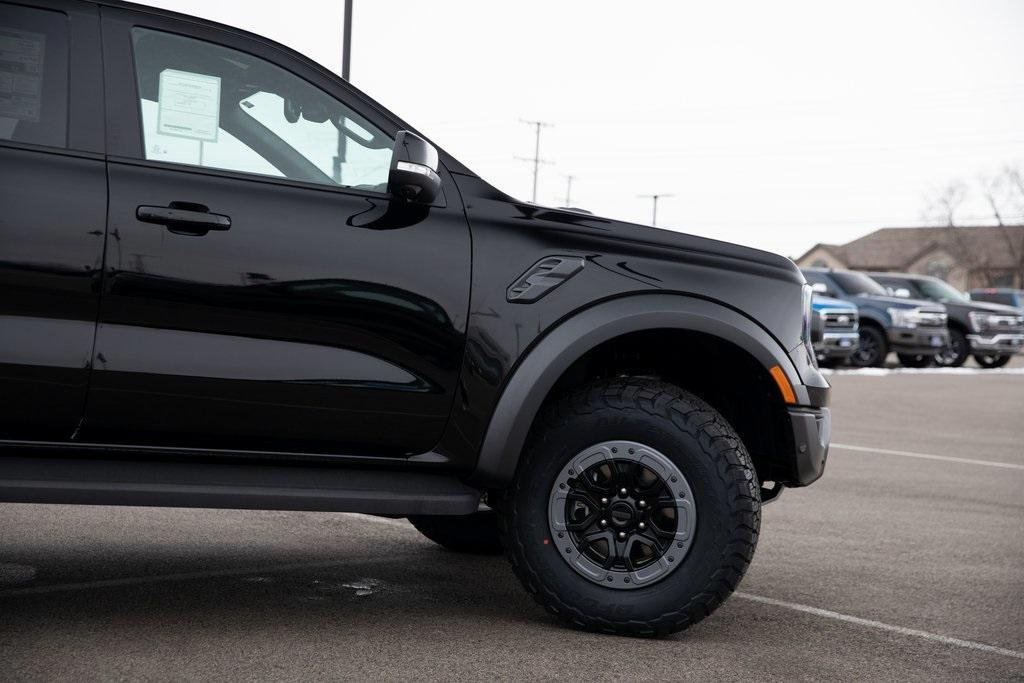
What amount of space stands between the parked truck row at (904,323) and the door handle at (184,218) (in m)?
17.2

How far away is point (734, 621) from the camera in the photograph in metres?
4.39

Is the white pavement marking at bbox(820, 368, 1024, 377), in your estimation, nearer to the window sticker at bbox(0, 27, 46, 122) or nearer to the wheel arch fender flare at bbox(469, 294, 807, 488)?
the wheel arch fender flare at bbox(469, 294, 807, 488)

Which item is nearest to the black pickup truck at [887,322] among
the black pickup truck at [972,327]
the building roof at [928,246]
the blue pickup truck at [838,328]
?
the blue pickup truck at [838,328]

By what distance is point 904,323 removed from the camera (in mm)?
21875

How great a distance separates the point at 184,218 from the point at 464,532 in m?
2.23

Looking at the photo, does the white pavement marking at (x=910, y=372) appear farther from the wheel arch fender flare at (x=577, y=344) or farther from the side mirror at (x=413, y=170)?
the side mirror at (x=413, y=170)

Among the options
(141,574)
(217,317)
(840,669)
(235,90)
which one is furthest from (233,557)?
(840,669)

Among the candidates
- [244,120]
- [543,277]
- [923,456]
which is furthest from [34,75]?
[923,456]

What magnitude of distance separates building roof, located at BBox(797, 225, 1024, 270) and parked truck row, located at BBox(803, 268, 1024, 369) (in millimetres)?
55221

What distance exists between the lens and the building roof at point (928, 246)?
78500 millimetres

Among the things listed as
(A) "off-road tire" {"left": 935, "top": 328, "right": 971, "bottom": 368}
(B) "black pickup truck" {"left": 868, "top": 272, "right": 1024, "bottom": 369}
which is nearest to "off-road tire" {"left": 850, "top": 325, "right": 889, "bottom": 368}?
(B) "black pickup truck" {"left": 868, "top": 272, "right": 1024, "bottom": 369}

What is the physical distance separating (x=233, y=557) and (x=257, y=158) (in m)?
1.94

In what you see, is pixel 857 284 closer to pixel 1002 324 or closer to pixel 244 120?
pixel 1002 324

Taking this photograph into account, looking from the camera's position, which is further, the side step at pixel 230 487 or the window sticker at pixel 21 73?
the window sticker at pixel 21 73
